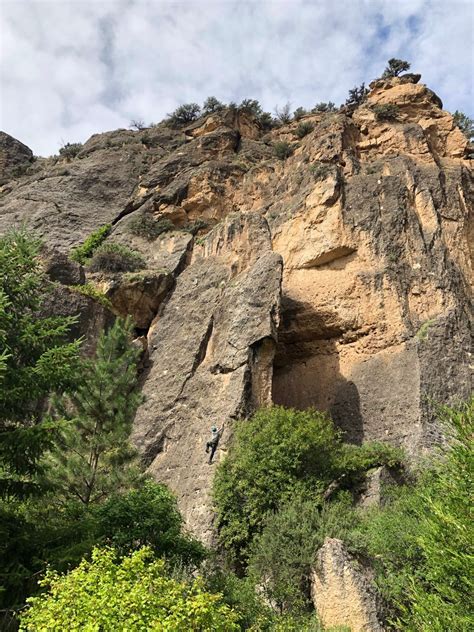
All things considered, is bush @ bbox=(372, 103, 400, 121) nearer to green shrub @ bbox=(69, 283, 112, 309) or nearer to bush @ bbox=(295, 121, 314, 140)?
bush @ bbox=(295, 121, 314, 140)

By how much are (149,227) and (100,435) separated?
16.9 m

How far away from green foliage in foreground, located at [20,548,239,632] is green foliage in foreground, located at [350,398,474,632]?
2915 mm

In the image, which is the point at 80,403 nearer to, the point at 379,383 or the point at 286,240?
the point at 379,383

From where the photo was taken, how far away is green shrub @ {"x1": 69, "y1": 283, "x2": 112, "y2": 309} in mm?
22172

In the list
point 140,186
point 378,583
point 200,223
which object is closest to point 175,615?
point 378,583

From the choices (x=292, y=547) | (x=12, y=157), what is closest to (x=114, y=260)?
(x=292, y=547)

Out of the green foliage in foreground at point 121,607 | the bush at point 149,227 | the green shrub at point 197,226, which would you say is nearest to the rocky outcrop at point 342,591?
the green foliage in foreground at point 121,607

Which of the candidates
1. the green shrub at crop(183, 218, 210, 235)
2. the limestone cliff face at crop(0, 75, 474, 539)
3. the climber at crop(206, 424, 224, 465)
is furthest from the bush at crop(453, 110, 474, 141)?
the climber at crop(206, 424, 224, 465)

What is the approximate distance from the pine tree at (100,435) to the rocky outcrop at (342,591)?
5281 millimetres

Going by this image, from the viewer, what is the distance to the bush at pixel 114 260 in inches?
973

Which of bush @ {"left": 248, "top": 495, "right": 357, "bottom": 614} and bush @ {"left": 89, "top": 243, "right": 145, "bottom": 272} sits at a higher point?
bush @ {"left": 89, "top": 243, "right": 145, "bottom": 272}

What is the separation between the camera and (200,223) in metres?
28.6

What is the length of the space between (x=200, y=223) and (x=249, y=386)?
1389cm

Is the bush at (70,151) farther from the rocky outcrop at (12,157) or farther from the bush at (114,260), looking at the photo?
the bush at (114,260)
